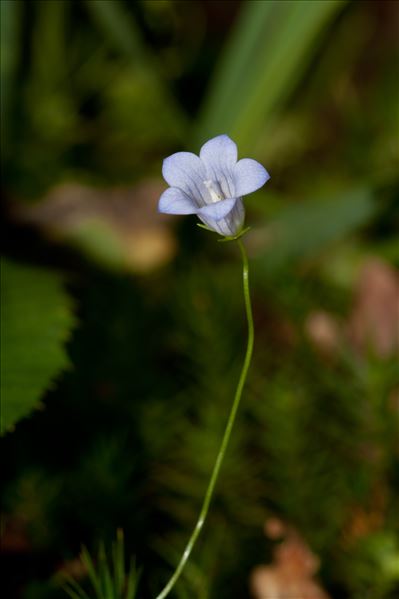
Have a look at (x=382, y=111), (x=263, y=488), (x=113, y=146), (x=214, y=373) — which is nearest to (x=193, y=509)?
(x=263, y=488)

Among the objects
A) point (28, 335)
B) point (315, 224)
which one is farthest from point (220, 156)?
point (315, 224)

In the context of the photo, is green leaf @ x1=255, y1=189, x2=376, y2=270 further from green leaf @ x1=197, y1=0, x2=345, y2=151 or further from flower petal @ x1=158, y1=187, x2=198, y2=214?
flower petal @ x1=158, y1=187, x2=198, y2=214

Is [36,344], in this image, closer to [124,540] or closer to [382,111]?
[124,540]

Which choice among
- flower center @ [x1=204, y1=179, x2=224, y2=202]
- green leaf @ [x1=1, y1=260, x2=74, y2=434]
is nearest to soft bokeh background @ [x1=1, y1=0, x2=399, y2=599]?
green leaf @ [x1=1, y1=260, x2=74, y2=434]

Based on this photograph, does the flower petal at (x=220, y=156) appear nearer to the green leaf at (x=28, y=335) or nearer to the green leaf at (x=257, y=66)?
the green leaf at (x=28, y=335)

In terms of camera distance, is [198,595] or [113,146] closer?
[198,595]

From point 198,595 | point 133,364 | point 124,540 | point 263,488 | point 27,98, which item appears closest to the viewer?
point 198,595

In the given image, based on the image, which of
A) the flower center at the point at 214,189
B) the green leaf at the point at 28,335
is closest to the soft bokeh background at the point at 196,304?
the green leaf at the point at 28,335
